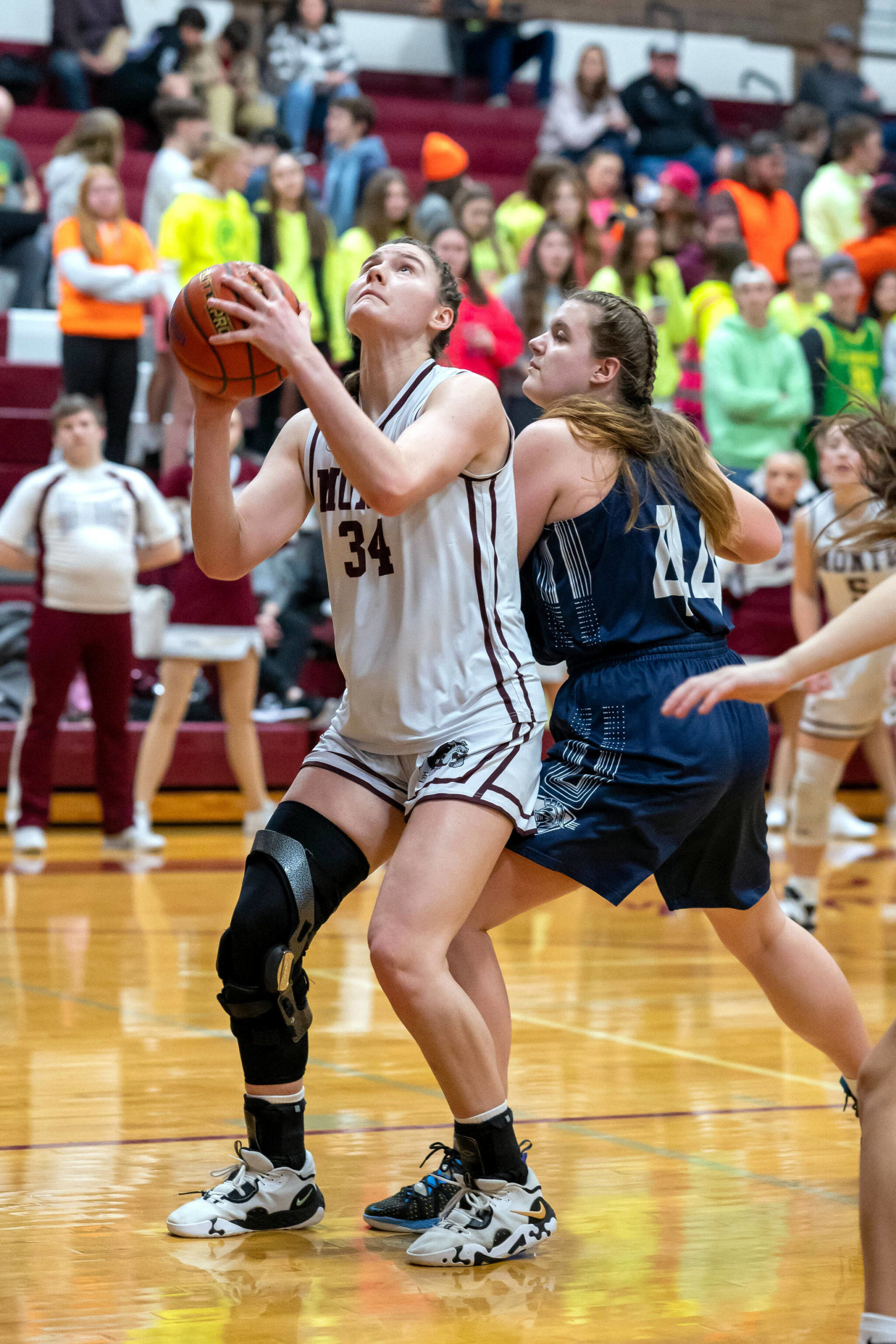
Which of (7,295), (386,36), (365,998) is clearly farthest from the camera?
(386,36)

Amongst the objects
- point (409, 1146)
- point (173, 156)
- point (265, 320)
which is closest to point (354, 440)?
point (265, 320)

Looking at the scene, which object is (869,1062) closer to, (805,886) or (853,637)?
(853,637)

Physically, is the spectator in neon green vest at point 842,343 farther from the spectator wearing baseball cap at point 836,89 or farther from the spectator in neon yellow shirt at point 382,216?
the spectator wearing baseball cap at point 836,89

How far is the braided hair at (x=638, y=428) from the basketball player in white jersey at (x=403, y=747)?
0.60 feet

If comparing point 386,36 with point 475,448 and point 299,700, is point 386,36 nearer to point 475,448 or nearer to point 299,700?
point 299,700

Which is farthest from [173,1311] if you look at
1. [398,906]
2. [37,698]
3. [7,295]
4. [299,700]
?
[7,295]

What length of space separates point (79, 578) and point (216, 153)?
10.0 feet

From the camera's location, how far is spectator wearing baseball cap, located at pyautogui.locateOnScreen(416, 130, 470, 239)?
10.8m

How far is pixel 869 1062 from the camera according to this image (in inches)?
91.2

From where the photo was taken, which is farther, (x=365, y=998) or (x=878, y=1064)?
(x=365, y=998)

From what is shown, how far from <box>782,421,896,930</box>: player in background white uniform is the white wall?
10579 millimetres

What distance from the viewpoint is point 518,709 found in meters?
3.17

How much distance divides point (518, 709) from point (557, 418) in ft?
1.80

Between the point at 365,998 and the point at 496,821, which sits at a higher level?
the point at 496,821
